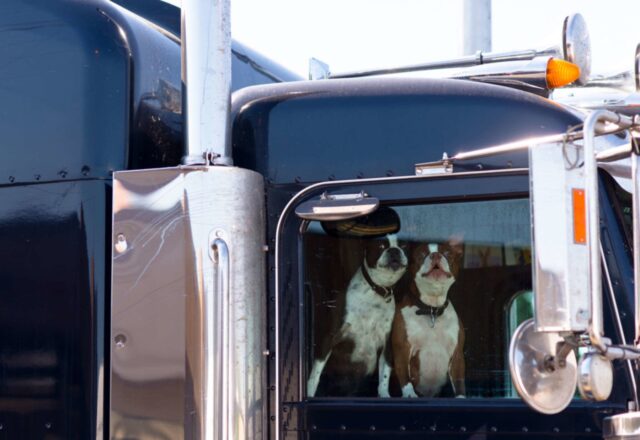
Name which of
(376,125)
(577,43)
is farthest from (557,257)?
(577,43)

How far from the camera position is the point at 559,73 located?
3.68 m

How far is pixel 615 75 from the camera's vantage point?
12.8 feet

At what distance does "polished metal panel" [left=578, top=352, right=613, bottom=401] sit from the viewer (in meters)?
2.56

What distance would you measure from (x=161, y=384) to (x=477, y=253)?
0.95 metres

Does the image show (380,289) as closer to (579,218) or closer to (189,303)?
(189,303)

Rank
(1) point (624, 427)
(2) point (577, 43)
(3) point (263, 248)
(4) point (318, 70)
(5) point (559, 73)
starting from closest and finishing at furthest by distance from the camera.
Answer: (1) point (624, 427)
(3) point (263, 248)
(2) point (577, 43)
(5) point (559, 73)
(4) point (318, 70)

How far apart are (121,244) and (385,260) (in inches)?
29.4

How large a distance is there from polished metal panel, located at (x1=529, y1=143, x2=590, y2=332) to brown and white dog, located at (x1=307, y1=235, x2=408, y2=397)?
765 mm

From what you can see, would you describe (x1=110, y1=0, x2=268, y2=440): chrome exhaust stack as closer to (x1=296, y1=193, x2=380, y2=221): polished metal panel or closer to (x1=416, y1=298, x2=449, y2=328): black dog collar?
(x1=296, y1=193, x2=380, y2=221): polished metal panel

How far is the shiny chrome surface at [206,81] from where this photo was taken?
3367 millimetres

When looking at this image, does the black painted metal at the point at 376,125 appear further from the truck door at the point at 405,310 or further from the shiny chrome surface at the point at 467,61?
the shiny chrome surface at the point at 467,61

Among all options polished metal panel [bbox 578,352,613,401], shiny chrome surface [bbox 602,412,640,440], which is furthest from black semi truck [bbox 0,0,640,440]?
polished metal panel [bbox 578,352,613,401]

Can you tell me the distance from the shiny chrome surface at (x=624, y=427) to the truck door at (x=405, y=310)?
14.0 inches

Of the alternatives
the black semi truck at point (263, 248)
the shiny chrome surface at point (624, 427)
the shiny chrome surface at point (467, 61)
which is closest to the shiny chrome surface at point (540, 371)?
the shiny chrome surface at point (624, 427)
